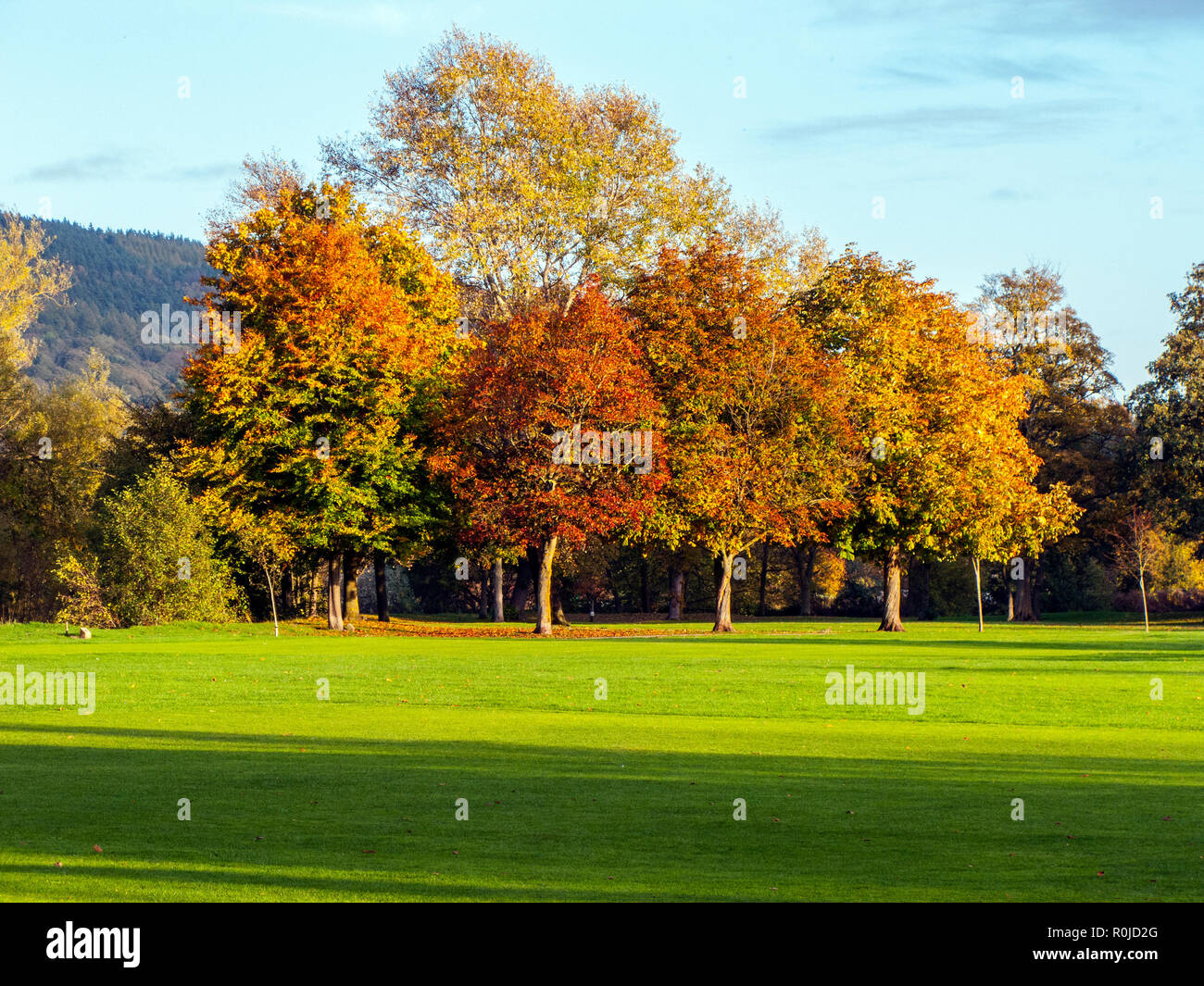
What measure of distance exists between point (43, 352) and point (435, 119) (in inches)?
5566

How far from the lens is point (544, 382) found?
53.8 metres

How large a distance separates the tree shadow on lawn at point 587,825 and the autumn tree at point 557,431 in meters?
35.5

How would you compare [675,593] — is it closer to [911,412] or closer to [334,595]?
[911,412]

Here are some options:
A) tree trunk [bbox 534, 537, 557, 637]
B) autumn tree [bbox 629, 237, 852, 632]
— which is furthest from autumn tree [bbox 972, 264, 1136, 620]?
tree trunk [bbox 534, 537, 557, 637]

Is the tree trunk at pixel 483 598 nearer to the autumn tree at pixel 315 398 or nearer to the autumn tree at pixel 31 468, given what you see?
the autumn tree at pixel 31 468

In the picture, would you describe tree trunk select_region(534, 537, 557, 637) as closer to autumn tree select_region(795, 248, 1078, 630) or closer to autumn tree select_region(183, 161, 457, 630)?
autumn tree select_region(183, 161, 457, 630)

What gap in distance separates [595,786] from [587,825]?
2485 millimetres

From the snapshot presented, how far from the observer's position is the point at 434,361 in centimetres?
5772

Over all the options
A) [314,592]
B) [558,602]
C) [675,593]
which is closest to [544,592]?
[314,592]

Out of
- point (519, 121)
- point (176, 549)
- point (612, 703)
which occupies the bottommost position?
point (612, 703)

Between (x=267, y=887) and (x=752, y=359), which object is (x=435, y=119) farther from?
(x=267, y=887)

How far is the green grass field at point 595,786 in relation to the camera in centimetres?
985

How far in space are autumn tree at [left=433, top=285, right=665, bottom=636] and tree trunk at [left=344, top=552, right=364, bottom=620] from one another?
26.8 ft
